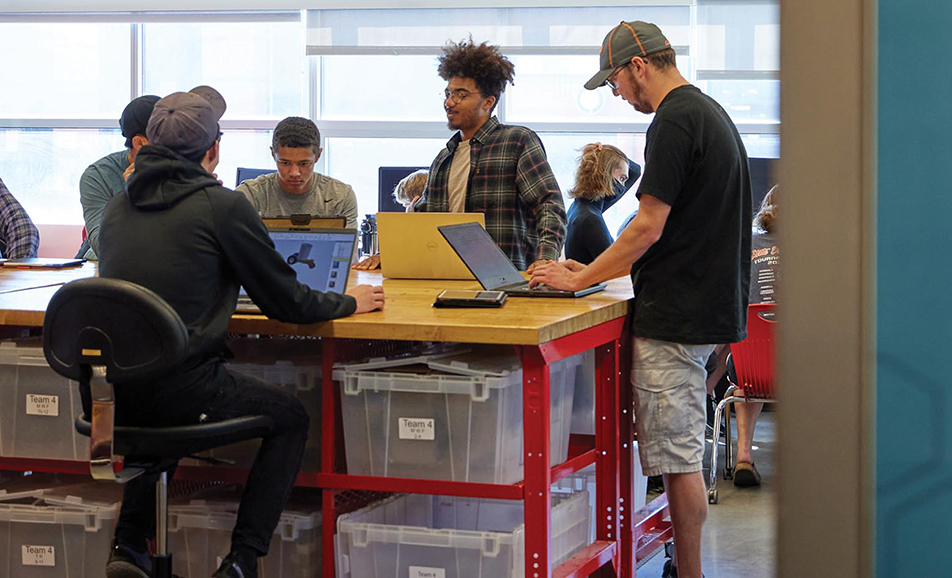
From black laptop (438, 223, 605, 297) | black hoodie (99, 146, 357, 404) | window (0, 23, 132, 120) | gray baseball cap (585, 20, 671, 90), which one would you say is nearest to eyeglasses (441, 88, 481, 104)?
black laptop (438, 223, 605, 297)

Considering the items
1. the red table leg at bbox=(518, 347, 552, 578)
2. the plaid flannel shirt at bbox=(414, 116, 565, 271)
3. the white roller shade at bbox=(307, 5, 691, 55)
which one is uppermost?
the white roller shade at bbox=(307, 5, 691, 55)

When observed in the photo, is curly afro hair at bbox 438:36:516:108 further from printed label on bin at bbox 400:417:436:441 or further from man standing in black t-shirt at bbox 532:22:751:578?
printed label on bin at bbox 400:417:436:441

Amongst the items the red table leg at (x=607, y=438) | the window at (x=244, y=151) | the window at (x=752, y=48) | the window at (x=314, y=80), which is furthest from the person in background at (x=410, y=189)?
the window at (x=752, y=48)

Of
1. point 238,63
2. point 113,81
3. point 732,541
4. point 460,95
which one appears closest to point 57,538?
point 460,95

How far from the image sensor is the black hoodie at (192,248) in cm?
185

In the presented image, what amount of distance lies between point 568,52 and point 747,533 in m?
3.85

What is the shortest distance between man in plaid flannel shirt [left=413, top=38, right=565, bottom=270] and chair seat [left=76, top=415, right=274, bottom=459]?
4.44 ft

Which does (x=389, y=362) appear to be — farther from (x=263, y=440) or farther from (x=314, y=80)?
(x=314, y=80)

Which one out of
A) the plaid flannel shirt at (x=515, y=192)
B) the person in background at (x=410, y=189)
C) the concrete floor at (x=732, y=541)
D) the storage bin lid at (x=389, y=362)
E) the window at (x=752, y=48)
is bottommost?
the concrete floor at (x=732, y=541)

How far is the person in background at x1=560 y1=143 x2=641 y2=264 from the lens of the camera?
3951 mm

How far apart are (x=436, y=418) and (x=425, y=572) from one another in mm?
333

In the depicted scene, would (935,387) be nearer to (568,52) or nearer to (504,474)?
(504,474)

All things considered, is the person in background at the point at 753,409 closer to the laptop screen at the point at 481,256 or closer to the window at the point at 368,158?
the laptop screen at the point at 481,256

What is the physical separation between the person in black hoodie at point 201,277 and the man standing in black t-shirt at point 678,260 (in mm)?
721
